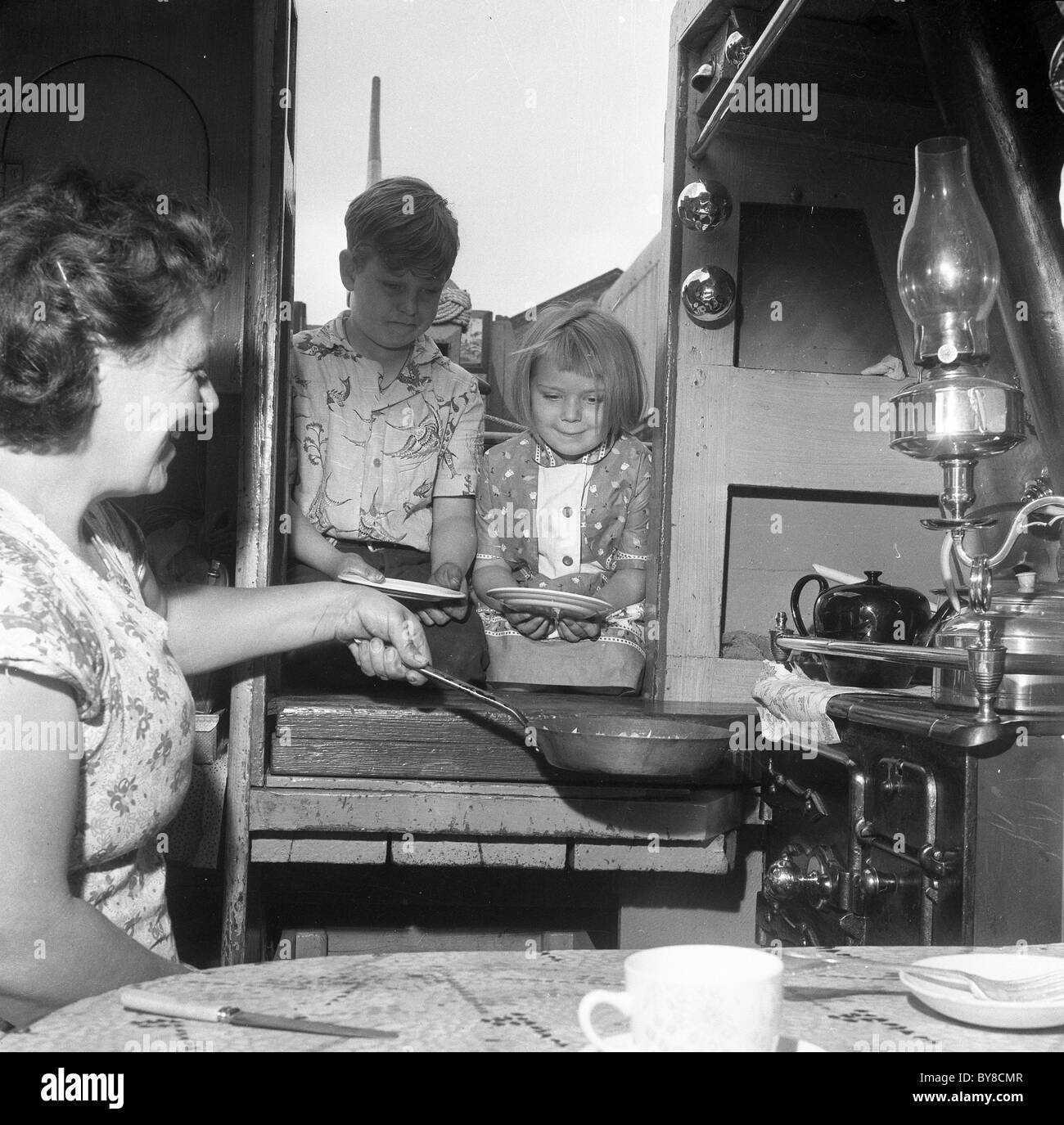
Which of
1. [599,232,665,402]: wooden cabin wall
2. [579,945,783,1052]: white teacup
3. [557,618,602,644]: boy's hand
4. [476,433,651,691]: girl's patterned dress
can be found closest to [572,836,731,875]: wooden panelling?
[557,618,602,644]: boy's hand

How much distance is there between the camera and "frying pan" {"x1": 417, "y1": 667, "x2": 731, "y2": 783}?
75.6 inches

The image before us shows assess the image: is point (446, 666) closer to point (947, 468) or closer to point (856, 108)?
point (947, 468)

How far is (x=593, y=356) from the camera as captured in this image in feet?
11.7

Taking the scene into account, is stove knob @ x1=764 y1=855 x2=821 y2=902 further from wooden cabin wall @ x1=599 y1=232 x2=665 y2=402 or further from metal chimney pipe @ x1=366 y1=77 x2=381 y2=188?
metal chimney pipe @ x1=366 y1=77 x2=381 y2=188

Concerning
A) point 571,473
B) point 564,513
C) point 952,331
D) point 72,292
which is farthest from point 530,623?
point 72,292

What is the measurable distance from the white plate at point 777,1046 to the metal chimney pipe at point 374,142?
409 centimetres

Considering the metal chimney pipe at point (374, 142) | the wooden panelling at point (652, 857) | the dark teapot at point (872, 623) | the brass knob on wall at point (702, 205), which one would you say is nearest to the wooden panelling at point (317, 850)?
the wooden panelling at point (652, 857)

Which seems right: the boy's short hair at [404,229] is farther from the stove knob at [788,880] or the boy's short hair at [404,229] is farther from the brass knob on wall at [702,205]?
the stove knob at [788,880]

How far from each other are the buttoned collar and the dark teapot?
3.90 ft

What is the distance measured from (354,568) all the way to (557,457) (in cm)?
106

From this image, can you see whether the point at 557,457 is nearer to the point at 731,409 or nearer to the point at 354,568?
the point at 731,409

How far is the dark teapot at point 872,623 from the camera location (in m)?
2.45

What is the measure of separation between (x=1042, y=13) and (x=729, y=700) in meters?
1.80

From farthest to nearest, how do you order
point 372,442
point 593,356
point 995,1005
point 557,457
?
point 557,457
point 593,356
point 372,442
point 995,1005
